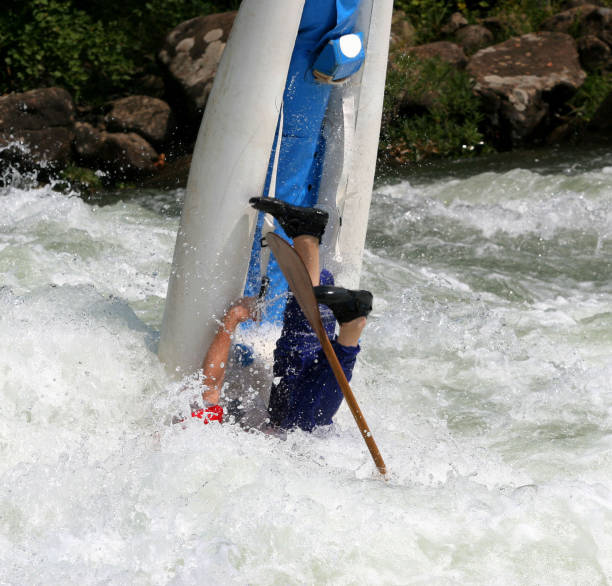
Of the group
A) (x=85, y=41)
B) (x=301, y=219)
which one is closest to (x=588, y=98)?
(x=85, y=41)

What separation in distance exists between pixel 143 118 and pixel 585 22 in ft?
16.9

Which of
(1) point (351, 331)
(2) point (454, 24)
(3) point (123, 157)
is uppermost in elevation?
(2) point (454, 24)

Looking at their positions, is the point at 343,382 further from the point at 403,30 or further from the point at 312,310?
the point at 403,30

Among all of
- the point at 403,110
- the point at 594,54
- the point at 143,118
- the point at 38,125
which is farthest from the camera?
the point at 594,54

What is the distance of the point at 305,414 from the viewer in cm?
316

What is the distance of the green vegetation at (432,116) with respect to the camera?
29.7 ft

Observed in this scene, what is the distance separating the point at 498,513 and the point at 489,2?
9.73m

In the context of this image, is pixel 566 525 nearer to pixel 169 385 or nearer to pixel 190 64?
pixel 169 385

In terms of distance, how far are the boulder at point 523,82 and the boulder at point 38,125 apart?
4.19 metres

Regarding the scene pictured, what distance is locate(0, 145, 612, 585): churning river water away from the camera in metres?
2.58

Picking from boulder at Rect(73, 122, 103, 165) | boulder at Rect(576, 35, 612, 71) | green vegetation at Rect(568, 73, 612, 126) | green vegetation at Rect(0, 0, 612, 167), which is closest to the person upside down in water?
green vegetation at Rect(0, 0, 612, 167)

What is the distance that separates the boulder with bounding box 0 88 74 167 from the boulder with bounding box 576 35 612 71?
18.1 ft

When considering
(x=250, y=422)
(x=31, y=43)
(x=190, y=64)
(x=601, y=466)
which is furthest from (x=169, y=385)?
(x=31, y=43)

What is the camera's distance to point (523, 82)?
9.31 metres
